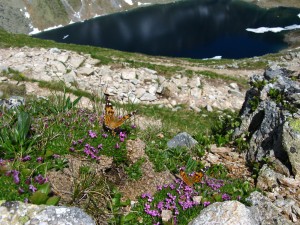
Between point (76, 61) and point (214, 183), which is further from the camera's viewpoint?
point (76, 61)

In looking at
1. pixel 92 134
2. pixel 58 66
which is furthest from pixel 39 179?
pixel 58 66

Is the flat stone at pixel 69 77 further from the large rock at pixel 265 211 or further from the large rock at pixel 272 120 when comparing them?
the large rock at pixel 265 211

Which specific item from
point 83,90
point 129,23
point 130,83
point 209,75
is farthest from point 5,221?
point 129,23

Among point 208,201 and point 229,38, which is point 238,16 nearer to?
point 229,38

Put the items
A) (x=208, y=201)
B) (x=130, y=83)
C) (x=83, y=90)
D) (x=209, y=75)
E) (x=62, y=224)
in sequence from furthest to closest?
(x=209, y=75)
(x=130, y=83)
(x=83, y=90)
(x=208, y=201)
(x=62, y=224)

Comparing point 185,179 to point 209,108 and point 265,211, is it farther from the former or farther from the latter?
point 209,108
